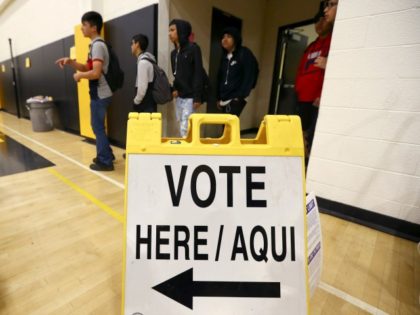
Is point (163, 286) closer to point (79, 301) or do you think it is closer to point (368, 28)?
point (79, 301)

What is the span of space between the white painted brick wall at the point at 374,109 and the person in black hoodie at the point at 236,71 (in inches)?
37.9

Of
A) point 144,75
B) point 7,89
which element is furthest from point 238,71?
point 7,89

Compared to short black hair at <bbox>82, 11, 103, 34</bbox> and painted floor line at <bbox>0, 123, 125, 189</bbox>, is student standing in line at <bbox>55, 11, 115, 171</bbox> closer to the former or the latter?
short black hair at <bbox>82, 11, 103, 34</bbox>

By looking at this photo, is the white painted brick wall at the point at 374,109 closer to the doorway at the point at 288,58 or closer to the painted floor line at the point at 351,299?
the painted floor line at the point at 351,299

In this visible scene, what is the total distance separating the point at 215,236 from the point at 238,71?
214 centimetres

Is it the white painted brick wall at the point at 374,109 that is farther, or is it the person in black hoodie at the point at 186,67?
the person in black hoodie at the point at 186,67

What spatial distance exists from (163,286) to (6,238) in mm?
1204

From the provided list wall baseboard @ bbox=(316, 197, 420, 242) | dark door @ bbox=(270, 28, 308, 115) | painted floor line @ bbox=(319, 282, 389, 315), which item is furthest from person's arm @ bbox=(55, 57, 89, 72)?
dark door @ bbox=(270, 28, 308, 115)

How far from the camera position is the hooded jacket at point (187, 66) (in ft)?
7.19

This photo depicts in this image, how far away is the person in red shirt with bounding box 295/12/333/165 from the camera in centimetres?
186

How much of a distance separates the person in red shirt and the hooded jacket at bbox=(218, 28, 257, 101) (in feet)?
1.76

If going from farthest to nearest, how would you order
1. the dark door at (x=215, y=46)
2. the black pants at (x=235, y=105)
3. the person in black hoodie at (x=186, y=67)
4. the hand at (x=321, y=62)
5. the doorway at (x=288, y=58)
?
the doorway at (x=288, y=58), the dark door at (x=215, y=46), the black pants at (x=235, y=105), the person in black hoodie at (x=186, y=67), the hand at (x=321, y=62)

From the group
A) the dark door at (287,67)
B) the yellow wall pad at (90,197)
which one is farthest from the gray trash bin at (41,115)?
the dark door at (287,67)

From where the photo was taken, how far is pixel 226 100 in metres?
2.58
